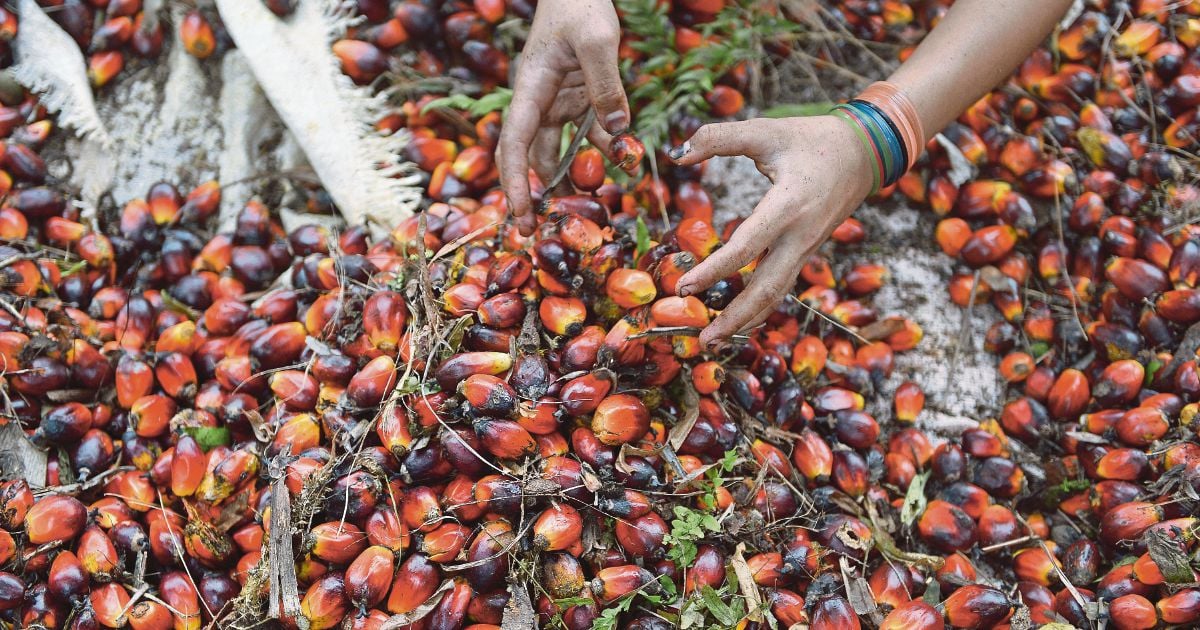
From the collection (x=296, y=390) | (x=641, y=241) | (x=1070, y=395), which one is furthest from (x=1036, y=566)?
(x=296, y=390)

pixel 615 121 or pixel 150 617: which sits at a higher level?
pixel 615 121

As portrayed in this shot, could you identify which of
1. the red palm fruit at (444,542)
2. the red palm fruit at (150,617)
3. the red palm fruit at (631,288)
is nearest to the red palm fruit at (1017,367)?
the red palm fruit at (631,288)

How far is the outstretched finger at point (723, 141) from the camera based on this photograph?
173 centimetres

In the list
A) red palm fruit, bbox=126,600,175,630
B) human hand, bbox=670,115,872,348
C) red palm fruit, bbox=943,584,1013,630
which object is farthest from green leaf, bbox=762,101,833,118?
Result: red palm fruit, bbox=126,600,175,630

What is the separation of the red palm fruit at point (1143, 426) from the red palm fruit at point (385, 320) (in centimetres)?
187

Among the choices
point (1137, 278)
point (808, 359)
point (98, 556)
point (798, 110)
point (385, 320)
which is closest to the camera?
point (98, 556)

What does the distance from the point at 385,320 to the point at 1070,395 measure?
1.87m

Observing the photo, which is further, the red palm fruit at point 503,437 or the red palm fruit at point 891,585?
the red palm fruit at point 891,585

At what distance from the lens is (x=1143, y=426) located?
213 cm

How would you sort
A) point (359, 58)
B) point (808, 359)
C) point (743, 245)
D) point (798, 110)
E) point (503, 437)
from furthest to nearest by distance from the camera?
point (359, 58)
point (798, 110)
point (808, 359)
point (503, 437)
point (743, 245)

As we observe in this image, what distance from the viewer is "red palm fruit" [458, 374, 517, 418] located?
180cm

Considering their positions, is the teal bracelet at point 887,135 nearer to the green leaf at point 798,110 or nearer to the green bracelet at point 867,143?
the green bracelet at point 867,143

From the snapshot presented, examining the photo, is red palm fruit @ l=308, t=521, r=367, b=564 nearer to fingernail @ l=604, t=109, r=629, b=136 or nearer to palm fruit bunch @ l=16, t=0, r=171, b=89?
fingernail @ l=604, t=109, r=629, b=136

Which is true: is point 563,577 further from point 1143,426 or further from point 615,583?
point 1143,426
